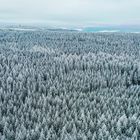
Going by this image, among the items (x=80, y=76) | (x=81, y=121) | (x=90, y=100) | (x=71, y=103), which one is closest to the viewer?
(x=81, y=121)

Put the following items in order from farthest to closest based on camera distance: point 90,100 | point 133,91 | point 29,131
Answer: point 133,91 → point 90,100 → point 29,131

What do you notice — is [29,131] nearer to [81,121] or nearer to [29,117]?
[29,117]

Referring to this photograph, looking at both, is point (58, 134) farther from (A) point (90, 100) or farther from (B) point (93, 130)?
(A) point (90, 100)

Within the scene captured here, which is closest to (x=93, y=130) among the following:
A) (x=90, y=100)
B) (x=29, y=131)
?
(x=29, y=131)

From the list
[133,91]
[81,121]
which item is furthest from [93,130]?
[133,91]

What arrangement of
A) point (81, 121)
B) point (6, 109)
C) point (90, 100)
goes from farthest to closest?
point (90, 100), point (6, 109), point (81, 121)

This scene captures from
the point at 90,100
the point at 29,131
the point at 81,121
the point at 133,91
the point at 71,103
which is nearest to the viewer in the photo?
the point at 29,131

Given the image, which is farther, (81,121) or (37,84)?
(37,84)

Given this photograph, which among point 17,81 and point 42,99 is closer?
point 42,99
